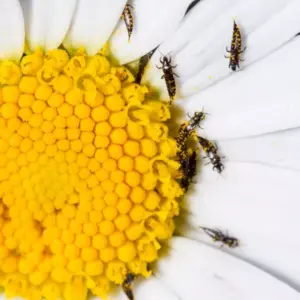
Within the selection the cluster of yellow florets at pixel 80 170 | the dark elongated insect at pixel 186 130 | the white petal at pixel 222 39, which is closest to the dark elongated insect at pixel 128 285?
the cluster of yellow florets at pixel 80 170

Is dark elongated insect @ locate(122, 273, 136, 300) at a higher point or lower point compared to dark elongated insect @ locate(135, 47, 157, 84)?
lower

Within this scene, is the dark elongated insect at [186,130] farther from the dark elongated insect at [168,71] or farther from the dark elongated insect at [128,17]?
the dark elongated insect at [128,17]

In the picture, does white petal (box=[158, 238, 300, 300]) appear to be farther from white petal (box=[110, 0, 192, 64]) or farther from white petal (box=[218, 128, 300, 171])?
white petal (box=[110, 0, 192, 64])

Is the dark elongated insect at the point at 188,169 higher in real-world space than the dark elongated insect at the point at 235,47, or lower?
lower

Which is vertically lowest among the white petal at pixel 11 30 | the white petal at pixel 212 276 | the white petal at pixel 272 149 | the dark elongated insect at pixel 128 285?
the dark elongated insect at pixel 128 285

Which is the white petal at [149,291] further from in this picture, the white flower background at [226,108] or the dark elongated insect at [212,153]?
the dark elongated insect at [212,153]

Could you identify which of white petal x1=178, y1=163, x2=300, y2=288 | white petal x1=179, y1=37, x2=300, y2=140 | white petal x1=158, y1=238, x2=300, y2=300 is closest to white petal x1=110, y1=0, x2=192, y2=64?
white petal x1=179, y1=37, x2=300, y2=140

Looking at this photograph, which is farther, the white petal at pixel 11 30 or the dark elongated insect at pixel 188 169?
the dark elongated insect at pixel 188 169
